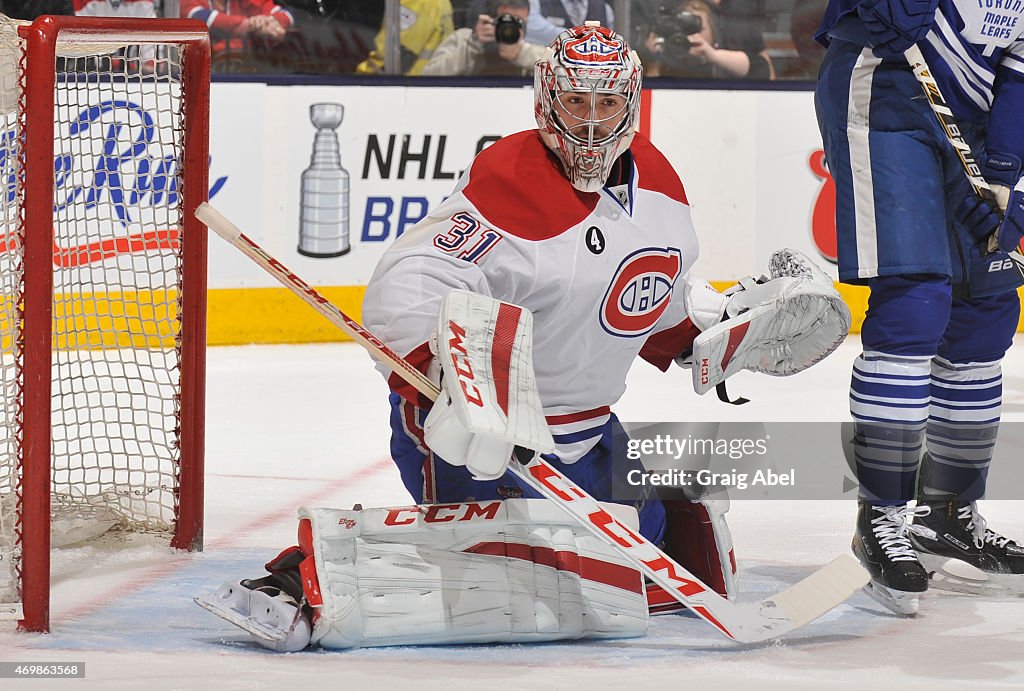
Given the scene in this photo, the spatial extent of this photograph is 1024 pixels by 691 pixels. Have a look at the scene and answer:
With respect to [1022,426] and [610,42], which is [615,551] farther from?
[1022,426]

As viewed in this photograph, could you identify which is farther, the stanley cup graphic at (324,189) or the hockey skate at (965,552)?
the stanley cup graphic at (324,189)

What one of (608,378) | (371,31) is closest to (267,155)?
(371,31)

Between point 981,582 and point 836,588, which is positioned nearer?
point 836,588

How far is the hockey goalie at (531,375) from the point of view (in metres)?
2.00

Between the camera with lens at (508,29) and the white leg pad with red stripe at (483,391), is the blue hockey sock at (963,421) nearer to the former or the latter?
the white leg pad with red stripe at (483,391)

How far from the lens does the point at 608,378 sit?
2.30m

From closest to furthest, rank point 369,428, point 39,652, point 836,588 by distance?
point 39,652 < point 836,588 < point 369,428

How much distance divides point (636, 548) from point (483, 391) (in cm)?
35

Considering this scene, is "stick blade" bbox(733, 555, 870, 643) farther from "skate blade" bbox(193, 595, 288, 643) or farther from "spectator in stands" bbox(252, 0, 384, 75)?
"spectator in stands" bbox(252, 0, 384, 75)

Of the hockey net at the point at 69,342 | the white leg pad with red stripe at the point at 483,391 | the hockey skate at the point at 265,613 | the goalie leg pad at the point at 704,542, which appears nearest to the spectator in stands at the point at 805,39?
the hockey net at the point at 69,342

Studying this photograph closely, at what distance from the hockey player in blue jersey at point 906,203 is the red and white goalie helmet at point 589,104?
1.37ft

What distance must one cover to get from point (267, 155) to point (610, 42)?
3.13 m

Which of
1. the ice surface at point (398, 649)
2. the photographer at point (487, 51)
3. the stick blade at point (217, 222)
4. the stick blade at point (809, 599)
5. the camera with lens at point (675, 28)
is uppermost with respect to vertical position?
the camera with lens at point (675, 28)

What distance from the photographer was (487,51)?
18.5 feet
